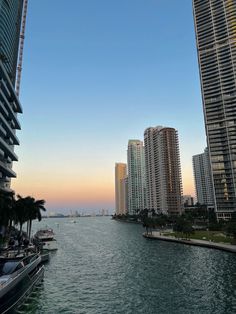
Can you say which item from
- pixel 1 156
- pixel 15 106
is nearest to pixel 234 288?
pixel 1 156

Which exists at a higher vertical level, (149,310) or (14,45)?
(14,45)

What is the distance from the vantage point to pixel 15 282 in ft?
110

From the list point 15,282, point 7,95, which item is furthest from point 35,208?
point 15,282

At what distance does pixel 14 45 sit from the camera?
137750 mm

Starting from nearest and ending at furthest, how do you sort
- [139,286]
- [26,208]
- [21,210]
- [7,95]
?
1. [139,286]
2. [21,210]
3. [26,208]
4. [7,95]

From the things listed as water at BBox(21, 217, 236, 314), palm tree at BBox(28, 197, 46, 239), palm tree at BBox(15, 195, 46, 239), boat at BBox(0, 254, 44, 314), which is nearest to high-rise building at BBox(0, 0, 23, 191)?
palm tree at BBox(15, 195, 46, 239)

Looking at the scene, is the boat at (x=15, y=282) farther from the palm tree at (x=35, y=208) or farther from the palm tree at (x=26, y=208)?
the palm tree at (x=35, y=208)

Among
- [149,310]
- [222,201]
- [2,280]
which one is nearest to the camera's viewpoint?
[2,280]

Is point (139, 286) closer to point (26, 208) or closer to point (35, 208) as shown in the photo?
point (26, 208)

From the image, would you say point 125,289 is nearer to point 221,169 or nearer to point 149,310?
point 149,310

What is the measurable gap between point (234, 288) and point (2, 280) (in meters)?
35.8

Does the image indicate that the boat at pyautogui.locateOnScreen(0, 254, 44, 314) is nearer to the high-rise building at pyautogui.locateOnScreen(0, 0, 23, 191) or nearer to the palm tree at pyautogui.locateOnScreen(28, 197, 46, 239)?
the palm tree at pyautogui.locateOnScreen(28, 197, 46, 239)

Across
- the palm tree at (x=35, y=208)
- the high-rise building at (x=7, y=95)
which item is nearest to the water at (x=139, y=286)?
the palm tree at (x=35, y=208)

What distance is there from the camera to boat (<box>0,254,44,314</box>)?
100ft
